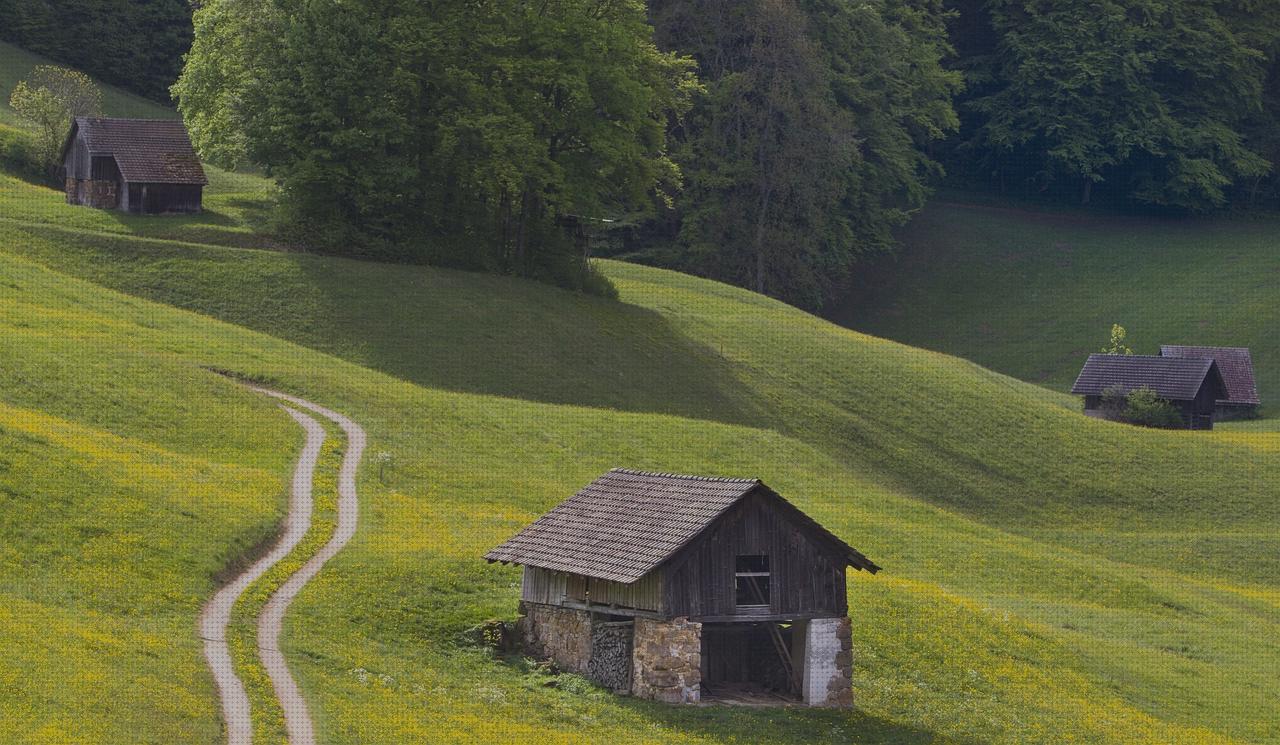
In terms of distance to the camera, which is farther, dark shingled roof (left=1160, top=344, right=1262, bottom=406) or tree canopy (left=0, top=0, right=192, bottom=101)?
tree canopy (left=0, top=0, right=192, bottom=101)

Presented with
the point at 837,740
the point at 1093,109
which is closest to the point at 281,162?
the point at 837,740

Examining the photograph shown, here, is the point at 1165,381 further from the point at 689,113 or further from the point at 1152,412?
the point at 689,113

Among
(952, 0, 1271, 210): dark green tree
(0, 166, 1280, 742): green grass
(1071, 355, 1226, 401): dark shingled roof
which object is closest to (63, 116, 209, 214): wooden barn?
(0, 166, 1280, 742): green grass

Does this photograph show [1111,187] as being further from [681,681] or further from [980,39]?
[681,681]

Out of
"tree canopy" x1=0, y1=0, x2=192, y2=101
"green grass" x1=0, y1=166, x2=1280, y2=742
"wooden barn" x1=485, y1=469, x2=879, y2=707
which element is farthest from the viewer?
"tree canopy" x1=0, y1=0, x2=192, y2=101

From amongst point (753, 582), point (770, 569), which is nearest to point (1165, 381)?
point (753, 582)

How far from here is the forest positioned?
8094cm

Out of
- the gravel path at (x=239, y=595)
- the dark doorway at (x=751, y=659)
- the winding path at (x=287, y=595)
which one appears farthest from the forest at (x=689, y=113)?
the dark doorway at (x=751, y=659)

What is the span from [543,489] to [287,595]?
17421 mm

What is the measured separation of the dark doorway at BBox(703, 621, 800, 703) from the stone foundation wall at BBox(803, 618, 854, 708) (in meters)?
0.85

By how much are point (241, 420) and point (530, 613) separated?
20.0m

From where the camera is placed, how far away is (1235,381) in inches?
3989

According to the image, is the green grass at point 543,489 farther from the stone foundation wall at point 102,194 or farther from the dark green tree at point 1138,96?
the dark green tree at point 1138,96

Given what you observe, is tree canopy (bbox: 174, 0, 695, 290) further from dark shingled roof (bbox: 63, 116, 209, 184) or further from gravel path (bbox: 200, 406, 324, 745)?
gravel path (bbox: 200, 406, 324, 745)
